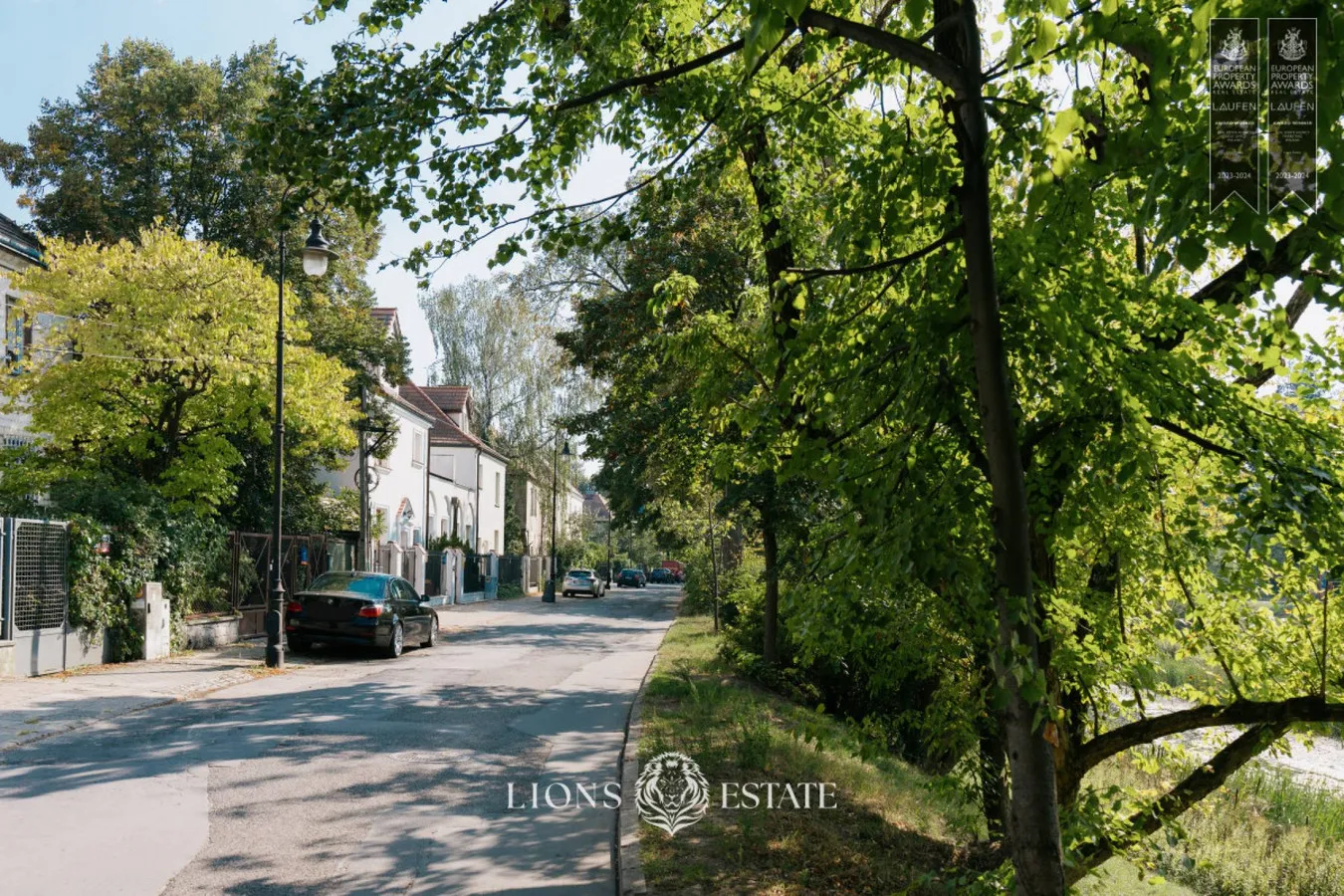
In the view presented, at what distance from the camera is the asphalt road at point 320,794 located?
19.5 ft

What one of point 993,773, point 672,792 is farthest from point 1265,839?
point 672,792

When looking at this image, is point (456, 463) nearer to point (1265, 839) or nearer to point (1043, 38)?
point (1265, 839)

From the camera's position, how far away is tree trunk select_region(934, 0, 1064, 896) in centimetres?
347

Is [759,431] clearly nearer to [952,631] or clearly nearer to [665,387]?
[952,631]

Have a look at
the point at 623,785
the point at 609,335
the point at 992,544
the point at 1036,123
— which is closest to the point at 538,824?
the point at 623,785

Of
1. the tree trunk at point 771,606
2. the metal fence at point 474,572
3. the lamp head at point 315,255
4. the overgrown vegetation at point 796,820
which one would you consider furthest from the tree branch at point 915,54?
the metal fence at point 474,572

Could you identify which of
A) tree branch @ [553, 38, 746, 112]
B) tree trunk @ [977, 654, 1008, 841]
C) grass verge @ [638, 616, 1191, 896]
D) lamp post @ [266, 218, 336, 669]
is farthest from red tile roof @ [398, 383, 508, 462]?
tree branch @ [553, 38, 746, 112]

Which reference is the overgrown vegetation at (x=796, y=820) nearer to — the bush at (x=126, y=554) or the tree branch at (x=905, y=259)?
the tree branch at (x=905, y=259)

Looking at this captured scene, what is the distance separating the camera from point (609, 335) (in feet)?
69.6

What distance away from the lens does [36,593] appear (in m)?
13.9

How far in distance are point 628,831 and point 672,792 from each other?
0.95m

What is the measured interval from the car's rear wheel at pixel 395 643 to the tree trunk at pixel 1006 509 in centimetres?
1606

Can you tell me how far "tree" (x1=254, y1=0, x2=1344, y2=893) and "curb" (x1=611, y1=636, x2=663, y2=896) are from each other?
250 cm

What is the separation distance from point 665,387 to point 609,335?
1.97 metres
